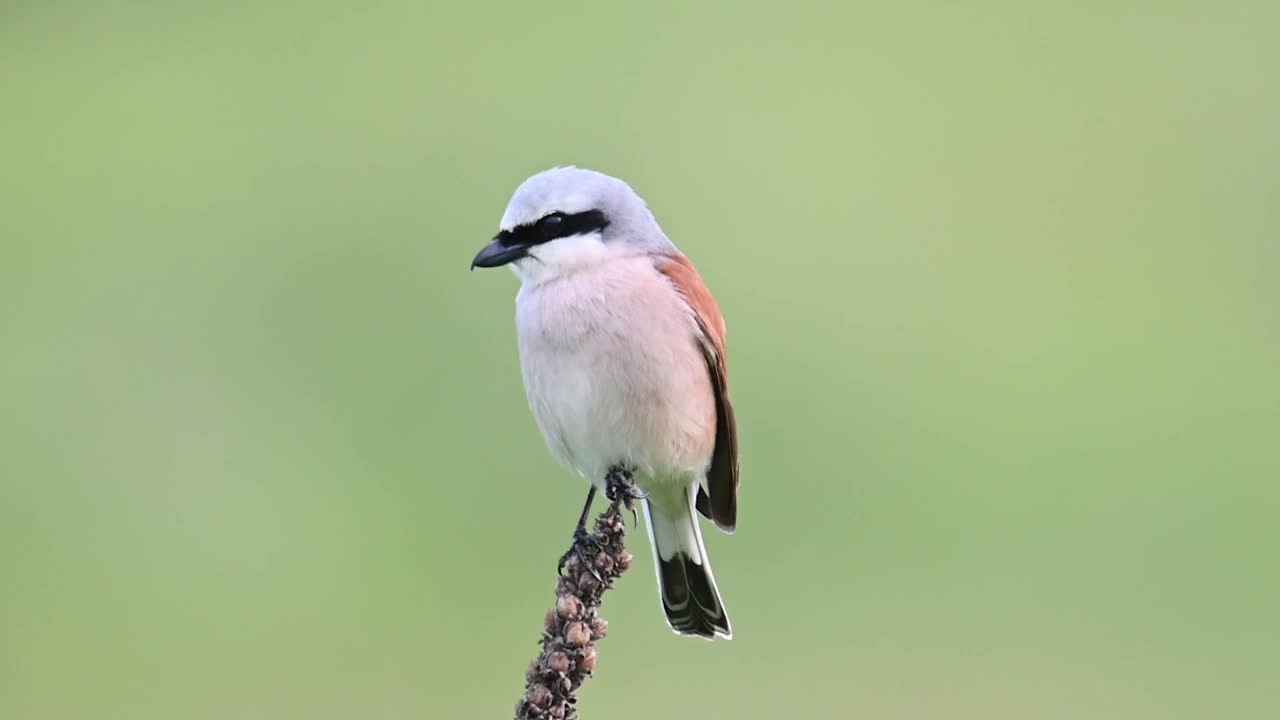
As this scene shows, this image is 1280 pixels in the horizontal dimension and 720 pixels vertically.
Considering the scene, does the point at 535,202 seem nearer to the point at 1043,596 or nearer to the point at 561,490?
the point at 561,490

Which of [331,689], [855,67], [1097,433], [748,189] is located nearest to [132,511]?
[331,689]

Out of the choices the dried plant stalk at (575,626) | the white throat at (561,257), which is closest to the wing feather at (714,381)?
the white throat at (561,257)

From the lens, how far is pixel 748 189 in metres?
9.04

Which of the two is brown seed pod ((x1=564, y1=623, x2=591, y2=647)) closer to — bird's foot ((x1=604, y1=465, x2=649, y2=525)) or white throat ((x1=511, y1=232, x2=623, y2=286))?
bird's foot ((x1=604, y1=465, x2=649, y2=525))

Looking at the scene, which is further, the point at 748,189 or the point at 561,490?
the point at 748,189

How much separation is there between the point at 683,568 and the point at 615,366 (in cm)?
83

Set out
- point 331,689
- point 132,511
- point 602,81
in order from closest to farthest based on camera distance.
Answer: point 331,689 < point 132,511 < point 602,81

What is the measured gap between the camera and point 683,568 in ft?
14.1

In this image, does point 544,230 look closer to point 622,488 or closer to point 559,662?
point 622,488

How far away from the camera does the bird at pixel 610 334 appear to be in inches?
147

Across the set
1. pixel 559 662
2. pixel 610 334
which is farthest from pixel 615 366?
pixel 559 662

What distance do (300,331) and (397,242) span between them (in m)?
0.87

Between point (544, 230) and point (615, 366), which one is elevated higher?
point (544, 230)

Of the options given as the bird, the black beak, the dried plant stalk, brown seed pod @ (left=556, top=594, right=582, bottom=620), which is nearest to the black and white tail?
the bird
